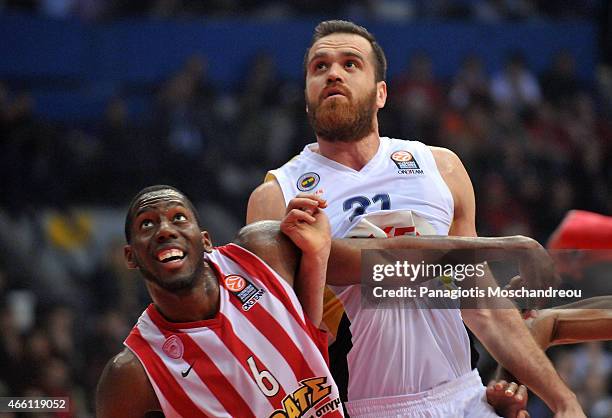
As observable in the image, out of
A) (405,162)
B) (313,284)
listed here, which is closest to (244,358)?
(313,284)

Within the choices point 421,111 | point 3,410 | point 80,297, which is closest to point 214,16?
point 421,111

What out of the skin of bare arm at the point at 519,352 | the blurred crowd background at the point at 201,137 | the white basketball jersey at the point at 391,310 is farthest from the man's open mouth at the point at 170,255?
the blurred crowd background at the point at 201,137

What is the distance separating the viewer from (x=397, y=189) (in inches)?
174

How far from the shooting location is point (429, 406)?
421 centimetres

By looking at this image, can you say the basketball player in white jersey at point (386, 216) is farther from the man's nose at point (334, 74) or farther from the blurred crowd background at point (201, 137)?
the blurred crowd background at point (201, 137)

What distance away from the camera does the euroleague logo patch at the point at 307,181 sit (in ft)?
14.6

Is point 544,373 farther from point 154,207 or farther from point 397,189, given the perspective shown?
point 154,207

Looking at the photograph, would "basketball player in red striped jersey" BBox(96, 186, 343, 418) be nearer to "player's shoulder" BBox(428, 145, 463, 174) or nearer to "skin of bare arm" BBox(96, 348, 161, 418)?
"skin of bare arm" BBox(96, 348, 161, 418)

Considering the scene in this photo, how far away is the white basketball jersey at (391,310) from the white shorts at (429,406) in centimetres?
3

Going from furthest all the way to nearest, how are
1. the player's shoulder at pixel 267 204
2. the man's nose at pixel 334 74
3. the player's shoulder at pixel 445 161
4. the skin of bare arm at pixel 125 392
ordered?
1. the player's shoulder at pixel 445 161
2. the man's nose at pixel 334 74
3. the player's shoulder at pixel 267 204
4. the skin of bare arm at pixel 125 392

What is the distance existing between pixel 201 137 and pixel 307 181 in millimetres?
6305

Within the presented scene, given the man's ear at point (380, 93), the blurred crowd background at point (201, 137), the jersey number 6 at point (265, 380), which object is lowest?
the jersey number 6 at point (265, 380)

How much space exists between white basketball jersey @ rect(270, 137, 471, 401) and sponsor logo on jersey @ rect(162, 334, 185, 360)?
2.50 ft

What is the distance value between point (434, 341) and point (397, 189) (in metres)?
0.66
